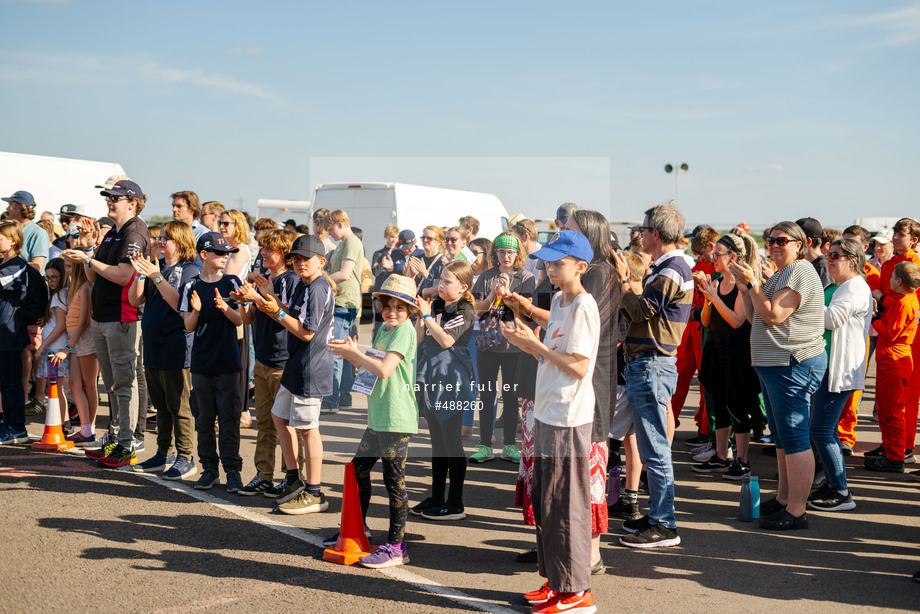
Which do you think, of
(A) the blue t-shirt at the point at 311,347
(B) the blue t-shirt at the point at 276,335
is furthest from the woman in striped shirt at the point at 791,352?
(B) the blue t-shirt at the point at 276,335

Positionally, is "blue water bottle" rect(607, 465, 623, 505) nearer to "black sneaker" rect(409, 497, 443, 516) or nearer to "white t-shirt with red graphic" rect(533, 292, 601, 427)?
"black sneaker" rect(409, 497, 443, 516)

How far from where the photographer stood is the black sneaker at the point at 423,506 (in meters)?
5.49

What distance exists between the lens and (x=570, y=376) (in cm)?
379

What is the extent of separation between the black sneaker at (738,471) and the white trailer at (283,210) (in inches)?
752

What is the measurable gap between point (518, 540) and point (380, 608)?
139 cm

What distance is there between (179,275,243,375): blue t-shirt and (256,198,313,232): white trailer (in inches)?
714

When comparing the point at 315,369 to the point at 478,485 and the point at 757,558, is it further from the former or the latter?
the point at 757,558

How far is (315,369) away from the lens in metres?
5.43

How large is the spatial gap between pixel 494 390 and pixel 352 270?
8.22 ft

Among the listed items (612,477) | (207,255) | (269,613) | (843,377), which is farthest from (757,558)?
(207,255)

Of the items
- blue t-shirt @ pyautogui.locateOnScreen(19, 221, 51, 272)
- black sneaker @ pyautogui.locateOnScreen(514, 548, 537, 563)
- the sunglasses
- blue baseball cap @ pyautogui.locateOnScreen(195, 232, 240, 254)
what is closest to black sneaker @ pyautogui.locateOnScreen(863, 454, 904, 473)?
the sunglasses

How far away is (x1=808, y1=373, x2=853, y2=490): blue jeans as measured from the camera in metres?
5.66

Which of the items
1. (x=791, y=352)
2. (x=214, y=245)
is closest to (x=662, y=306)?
(x=791, y=352)

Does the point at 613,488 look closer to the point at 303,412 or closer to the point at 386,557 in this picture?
the point at 386,557
